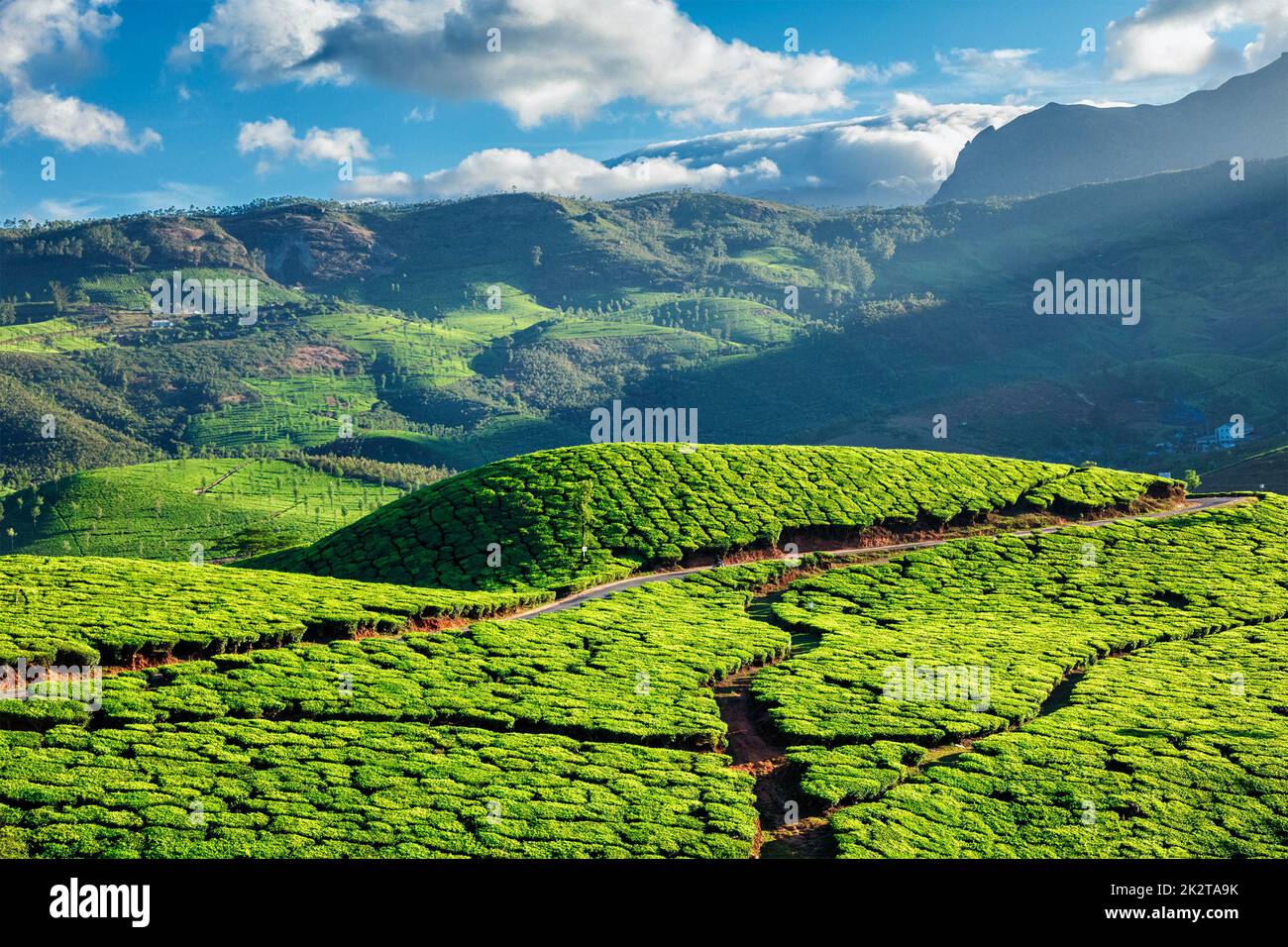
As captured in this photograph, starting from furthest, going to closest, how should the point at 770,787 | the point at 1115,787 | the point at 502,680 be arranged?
the point at 502,680 < the point at 770,787 < the point at 1115,787

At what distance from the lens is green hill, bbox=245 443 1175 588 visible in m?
74.2

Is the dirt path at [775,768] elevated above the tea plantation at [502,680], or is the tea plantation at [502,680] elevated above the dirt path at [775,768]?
the tea plantation at [502,680]

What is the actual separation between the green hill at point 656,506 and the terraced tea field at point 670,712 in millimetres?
1381

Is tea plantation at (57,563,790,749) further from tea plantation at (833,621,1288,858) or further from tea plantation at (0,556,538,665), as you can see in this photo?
tea plantation at (833,621,1288,858)

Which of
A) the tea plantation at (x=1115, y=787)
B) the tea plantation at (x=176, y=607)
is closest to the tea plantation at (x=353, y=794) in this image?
the tea plantation at (x=1115, y=787)

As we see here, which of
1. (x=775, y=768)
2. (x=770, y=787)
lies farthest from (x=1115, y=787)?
(x=770, y=787)

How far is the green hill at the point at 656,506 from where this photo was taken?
243 ft

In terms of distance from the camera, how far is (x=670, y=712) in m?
45.8

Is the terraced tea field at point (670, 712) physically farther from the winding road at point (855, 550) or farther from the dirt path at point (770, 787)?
the winding road at point (855, 550)

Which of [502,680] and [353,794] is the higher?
[502,680]

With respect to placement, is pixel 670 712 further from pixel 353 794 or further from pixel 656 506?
pixel 656 506

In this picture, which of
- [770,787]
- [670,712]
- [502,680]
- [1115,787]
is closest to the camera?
[1115,787]

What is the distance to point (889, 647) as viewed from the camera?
5706 cm

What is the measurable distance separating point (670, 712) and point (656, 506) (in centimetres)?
3569
